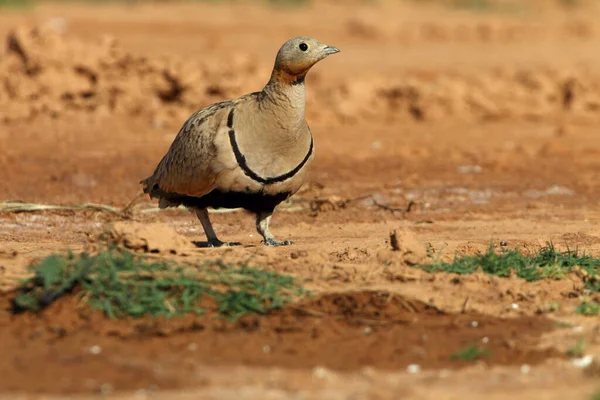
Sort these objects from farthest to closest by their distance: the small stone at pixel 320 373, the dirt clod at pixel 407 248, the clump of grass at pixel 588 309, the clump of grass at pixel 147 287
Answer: the dirt clod at pixel 407 248
the clump of grass at pixel 588 309
the clump of grass at pixel 147 287
the small stone at pixel 320 373

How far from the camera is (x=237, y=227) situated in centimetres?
933

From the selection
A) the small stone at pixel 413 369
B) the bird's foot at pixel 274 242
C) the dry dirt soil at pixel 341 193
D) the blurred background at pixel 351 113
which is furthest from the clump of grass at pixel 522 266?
the blurred background at pixel 351 113

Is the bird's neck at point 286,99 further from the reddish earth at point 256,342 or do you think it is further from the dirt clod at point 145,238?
the reddish earth at point 256,342

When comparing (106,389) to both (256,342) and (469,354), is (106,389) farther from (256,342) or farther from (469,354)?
(469,354)

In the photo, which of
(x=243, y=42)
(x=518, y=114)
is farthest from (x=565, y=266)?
(x=243, y=42)

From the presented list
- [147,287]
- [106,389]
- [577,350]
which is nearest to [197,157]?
[147,287]

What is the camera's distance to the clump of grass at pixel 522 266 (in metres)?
6.59

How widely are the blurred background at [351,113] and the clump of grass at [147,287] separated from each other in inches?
149

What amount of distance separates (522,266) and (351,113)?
781cm

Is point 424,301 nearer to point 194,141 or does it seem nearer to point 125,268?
point 125,268

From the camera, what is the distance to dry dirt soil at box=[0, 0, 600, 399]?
209 inches

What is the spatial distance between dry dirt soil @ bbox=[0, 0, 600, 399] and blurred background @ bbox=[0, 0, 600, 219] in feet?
0.12

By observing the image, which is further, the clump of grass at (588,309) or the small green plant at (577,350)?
the clump of grass at (588,309)

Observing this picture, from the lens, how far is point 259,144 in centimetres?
744
